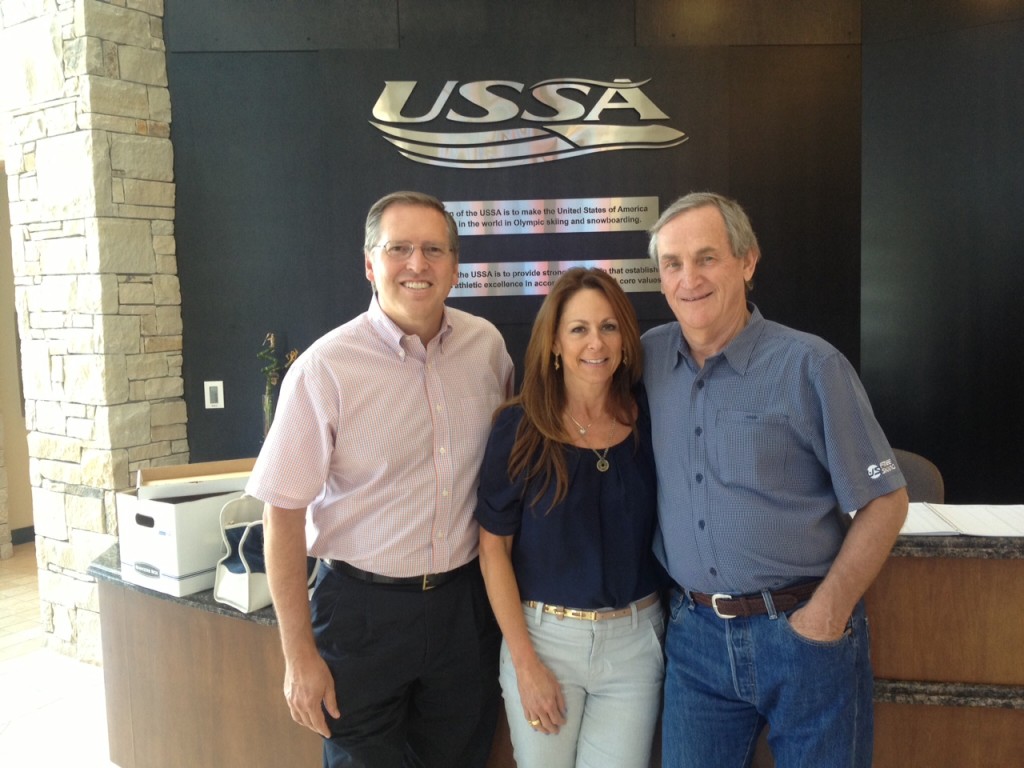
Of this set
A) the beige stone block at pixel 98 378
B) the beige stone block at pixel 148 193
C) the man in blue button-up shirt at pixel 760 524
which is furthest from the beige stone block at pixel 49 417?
the man in blue button-up shirt at pixel 760 524

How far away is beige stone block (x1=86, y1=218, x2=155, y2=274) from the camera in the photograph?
11.7 feet

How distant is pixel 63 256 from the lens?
3.67 meters

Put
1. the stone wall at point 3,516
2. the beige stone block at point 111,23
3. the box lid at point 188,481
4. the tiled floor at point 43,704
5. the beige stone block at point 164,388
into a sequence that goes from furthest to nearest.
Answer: the stone wall at point 3,516, the beige stone block at point 164,388, the beige stone block at point 111,23, the tiled floor at point 43,704, the box lid at point 188,481

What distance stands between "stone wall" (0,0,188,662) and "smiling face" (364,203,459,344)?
2438mm

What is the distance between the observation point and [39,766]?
9.71 feet

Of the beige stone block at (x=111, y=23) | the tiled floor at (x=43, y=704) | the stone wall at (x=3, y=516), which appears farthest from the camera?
the stone wall at (x=3, y=516)

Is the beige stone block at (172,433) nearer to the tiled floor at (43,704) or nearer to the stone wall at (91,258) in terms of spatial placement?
the stone wall at (91,258)

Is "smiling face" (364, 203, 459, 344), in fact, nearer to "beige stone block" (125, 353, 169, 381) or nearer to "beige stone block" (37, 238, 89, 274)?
"beige stone block" (125, 353, 169, 381)

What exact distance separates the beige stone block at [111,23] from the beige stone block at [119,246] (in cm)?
88

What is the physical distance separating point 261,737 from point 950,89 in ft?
13.2

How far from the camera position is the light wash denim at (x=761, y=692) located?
4.73ft

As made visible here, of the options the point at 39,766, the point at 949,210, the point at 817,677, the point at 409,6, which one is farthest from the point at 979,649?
the point at 409,6

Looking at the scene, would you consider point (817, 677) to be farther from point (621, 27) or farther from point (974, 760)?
point (621, 27)

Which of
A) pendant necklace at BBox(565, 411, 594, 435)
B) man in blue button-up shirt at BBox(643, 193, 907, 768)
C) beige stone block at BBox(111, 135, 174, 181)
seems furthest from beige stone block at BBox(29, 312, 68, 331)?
man in blue button-up shirt at BBox(643, 193, 907, 768)
